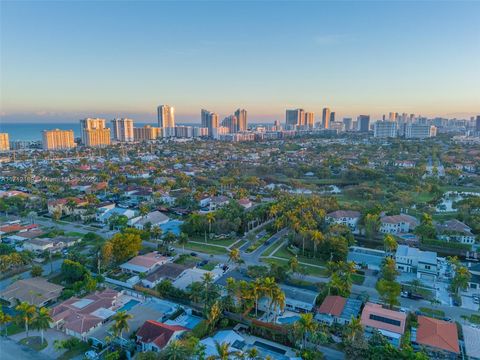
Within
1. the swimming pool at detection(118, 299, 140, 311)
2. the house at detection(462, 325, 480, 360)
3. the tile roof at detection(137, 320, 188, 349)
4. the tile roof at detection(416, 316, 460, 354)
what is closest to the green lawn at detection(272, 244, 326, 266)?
the tile roof at detection(416, 316, 460, 354)

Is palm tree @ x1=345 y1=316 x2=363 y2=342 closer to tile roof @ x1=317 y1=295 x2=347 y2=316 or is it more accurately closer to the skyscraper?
tile roof @ x1=317 y1=295 x2=347 y2=316

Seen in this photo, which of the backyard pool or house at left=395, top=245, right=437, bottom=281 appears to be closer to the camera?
house at left=395, top=245, right=437, bottom=281

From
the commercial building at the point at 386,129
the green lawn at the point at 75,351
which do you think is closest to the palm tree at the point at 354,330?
the green lawn at the point at 75,351

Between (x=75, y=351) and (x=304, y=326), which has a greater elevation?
(x=304, y=326)

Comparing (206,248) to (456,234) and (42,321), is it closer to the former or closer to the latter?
(42,321)

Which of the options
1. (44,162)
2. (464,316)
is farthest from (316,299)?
(44,162)

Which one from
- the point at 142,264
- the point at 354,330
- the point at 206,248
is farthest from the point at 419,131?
the point at 354,330

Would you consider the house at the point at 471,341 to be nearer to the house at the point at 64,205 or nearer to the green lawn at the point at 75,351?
the green lawn at the point at 75,351
